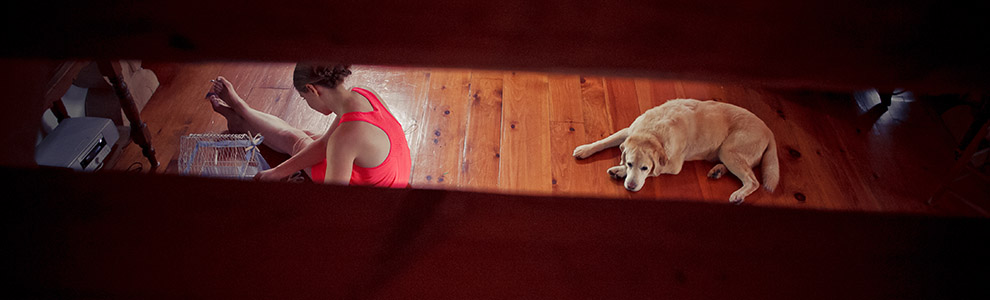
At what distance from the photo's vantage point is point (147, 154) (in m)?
2.42

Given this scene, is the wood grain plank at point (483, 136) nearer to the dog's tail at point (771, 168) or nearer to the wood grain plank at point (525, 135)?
the wood grain plank at point (525, 135)

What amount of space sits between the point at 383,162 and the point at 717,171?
1660mm

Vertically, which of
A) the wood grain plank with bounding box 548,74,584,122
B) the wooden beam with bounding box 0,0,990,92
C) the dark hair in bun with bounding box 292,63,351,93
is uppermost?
the wood grain plank with bounding box 548,74,584,122

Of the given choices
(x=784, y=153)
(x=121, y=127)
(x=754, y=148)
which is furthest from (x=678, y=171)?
(x=121, y=127)

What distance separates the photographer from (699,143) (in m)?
2.57

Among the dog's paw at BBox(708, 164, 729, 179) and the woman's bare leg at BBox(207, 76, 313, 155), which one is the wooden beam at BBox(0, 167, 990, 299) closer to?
the woman's bare leg at BBox(207, 76, 313, 155)

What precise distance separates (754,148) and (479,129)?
139 centimetres

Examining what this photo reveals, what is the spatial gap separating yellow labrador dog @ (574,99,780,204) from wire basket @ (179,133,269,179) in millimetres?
1532

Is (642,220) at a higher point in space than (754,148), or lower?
lower

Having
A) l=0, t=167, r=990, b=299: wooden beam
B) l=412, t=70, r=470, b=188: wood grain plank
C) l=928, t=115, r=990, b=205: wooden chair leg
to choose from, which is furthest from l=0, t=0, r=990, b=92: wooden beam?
l=928, t=115, r=990, b=205: wooden chair leg

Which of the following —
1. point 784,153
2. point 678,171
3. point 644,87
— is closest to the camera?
point 678,171

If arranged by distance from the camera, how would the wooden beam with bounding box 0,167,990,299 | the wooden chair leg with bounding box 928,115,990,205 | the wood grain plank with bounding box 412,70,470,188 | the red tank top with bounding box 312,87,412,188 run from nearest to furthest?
1. the wooden beam with bounding box 0,167,990,299
2. the red tank top with bounding box 312,87,412,188
3. the wooden chair leg with bounding box 928,115,990,205
4. the wood grain plank with bounding box 412,70,470,188

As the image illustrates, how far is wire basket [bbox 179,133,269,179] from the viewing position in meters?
2.19

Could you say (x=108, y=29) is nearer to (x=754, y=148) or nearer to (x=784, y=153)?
(x=754, y=148)
